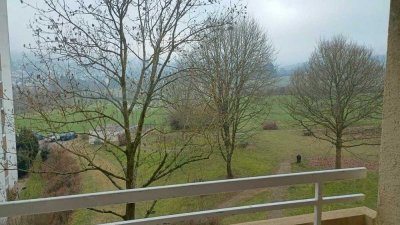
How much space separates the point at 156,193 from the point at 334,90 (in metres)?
1.65

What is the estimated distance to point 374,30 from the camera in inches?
79.0

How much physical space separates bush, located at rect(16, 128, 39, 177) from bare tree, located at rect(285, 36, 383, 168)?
1.76 m

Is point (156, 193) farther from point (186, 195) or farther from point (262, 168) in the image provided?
point (262, 168)

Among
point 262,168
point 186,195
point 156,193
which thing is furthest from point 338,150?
point 156,193

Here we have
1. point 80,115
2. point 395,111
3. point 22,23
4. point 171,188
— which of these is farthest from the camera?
point 80,115

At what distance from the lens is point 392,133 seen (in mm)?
1363

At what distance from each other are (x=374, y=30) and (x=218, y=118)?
4.02 feet

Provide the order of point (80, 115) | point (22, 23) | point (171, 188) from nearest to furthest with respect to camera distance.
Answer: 1. point (171, 188)
2. point (22, 23)
3. point (80, 115)

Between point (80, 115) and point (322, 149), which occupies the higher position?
point (80, 115)

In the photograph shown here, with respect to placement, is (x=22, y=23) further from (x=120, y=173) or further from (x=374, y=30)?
(x=374, y=30)

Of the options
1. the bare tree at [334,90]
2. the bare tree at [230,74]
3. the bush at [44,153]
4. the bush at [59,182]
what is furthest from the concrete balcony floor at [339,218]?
the bush at [44,153]

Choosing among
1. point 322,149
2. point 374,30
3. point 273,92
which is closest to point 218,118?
point 273,92

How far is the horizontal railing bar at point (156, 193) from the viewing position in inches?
38.9

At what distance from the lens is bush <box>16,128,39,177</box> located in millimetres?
1976
